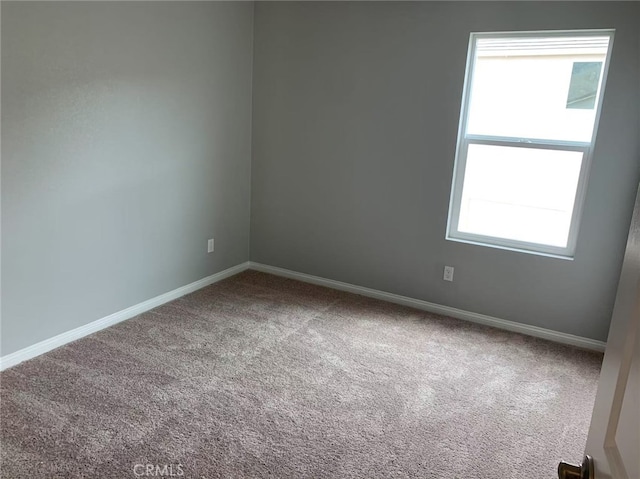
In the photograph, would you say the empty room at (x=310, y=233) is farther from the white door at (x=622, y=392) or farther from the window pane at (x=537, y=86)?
the white door at (x=622, y=392)

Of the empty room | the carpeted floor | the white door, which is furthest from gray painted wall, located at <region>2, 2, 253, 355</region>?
the white door

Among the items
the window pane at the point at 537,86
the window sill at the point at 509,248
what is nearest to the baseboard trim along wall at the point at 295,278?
the window sill at the point at 509,248

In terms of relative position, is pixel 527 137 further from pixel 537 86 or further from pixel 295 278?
pixel 295 278

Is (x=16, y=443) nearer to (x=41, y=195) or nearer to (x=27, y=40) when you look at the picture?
(x=41, y=195)

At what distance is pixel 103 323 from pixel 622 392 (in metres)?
3.06

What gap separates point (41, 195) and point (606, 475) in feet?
9.20

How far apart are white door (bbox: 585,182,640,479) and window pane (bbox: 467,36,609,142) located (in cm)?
258

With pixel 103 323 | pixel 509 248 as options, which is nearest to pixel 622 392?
pixel 509 248

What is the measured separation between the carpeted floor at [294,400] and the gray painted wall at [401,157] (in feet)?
1.47

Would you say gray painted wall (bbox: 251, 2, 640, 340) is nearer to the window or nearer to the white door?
the window

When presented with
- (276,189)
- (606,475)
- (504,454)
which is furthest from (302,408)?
(276,189)

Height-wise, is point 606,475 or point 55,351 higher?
point 606,475

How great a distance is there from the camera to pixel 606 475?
2.51ft

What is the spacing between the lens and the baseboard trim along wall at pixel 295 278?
2781mm
